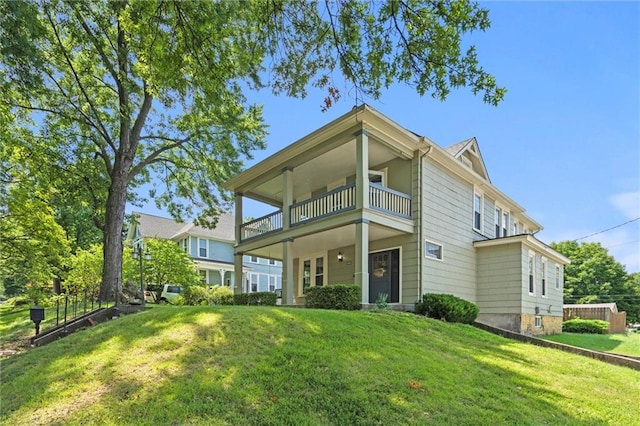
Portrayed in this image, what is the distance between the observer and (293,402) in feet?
14.3

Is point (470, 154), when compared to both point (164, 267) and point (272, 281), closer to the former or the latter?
point (164, 267)

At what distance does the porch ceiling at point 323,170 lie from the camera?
41.9ft

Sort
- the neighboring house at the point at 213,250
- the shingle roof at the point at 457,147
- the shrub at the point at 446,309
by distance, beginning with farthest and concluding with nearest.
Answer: the neighboring house at the point at 213,250 → the shingle roof at the point at 457,147 → the shrub at the point at 446,309

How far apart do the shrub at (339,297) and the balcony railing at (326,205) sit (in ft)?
8.34

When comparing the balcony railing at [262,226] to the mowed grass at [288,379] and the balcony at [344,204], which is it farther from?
the mowed grass at [288,379]

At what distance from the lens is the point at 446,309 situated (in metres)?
10.6

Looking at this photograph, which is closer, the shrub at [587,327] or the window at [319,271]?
the window at [319,271]

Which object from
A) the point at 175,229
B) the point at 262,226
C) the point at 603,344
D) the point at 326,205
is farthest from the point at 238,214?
the point at 175,229

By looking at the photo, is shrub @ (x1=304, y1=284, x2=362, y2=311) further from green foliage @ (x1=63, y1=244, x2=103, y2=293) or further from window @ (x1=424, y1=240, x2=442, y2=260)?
green foliage @ (x1=63, y1=244, x2=103, y2=293)

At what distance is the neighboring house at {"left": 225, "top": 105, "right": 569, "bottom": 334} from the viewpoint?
11852 millimetres

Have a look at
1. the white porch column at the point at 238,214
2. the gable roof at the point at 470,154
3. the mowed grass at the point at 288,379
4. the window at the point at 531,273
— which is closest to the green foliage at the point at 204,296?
the white porch column at the point at 238,214

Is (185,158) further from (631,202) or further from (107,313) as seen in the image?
(631,202)

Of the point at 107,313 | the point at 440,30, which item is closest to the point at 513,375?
the point at 440,30

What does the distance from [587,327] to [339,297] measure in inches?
728
